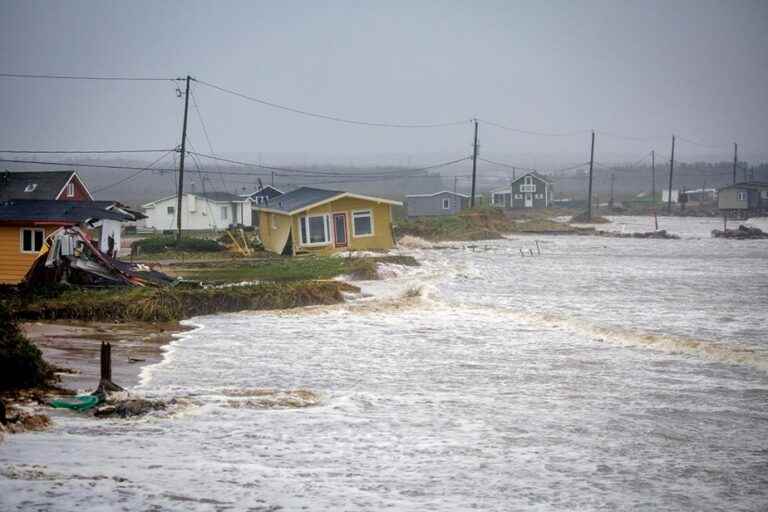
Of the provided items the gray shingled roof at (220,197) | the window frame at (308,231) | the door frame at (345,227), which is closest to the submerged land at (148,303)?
the window frame at (308,231)

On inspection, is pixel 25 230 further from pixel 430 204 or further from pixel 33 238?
pixel 430 204

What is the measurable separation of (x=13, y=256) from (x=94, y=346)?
12.7 m

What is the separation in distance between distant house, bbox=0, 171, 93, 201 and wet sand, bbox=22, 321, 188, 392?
73.8 feet

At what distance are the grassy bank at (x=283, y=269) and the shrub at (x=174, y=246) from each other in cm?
544

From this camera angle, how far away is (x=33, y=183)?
45.3 meters

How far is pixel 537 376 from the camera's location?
18484 millimetres

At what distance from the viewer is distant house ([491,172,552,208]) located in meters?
107

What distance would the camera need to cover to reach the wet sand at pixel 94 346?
17281 mm

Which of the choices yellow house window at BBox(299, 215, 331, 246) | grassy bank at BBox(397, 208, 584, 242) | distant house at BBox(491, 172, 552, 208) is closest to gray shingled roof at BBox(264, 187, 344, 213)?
yellow house window at BBox(299, 215, 331, 246)

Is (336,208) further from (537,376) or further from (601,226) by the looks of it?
(601,226)

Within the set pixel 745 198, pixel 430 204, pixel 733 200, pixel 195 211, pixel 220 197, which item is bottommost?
pixel 195 211

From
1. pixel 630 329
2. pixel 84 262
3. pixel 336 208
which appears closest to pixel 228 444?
pixel 630 329

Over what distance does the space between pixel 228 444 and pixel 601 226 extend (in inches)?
2738

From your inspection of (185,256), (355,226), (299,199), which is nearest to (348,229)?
(355,226)
